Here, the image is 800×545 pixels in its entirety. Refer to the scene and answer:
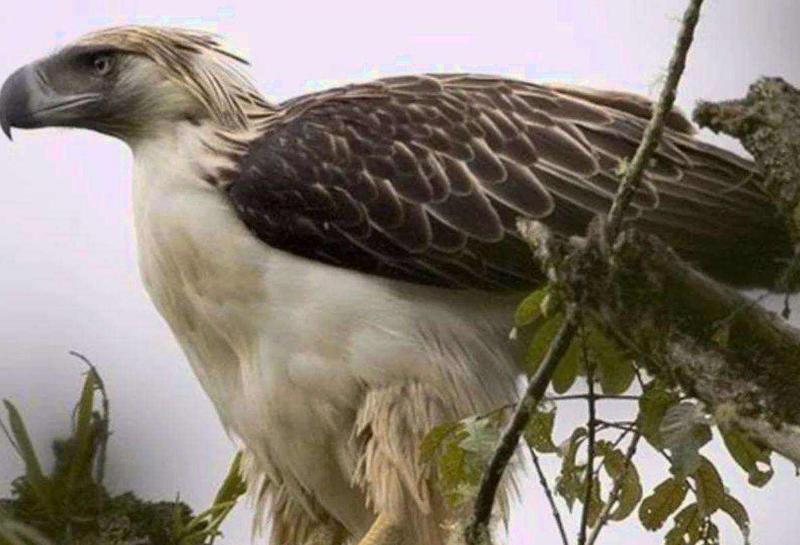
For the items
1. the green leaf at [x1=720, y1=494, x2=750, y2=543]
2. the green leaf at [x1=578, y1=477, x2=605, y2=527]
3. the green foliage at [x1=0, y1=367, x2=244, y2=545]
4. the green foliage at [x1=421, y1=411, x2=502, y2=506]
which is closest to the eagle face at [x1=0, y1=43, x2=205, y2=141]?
the green foliage at [x1=0, y1=367, x2=244, y2=545]

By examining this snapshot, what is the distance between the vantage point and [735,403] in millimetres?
3957

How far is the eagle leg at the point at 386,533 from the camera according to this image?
19.7ft

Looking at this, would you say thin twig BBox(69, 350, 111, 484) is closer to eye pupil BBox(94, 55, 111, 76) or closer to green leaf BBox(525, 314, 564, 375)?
green leaf BBox(525, 314, 564, 375)

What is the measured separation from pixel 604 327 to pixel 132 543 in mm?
1511

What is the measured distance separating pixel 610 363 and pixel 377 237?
1389 millimetres

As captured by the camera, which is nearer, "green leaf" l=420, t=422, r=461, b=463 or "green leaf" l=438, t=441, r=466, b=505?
"green leaf" l=438, t=441, r=466, b=505

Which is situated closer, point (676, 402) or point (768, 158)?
point (768, 158)

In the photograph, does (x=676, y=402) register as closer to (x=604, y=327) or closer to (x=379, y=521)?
(x=604, y=327)

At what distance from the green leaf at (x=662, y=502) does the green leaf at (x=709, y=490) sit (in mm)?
61

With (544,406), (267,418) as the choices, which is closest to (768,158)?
(544,406)

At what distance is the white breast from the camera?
5887mm

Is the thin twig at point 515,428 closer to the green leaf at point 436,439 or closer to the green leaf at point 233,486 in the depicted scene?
the green leaf at point 436,439

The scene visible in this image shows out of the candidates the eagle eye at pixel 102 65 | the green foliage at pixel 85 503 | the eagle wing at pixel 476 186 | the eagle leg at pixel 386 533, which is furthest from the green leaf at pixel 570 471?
the eagle eye at pixel 102 65

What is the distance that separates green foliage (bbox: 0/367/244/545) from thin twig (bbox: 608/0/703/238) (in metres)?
1.17
